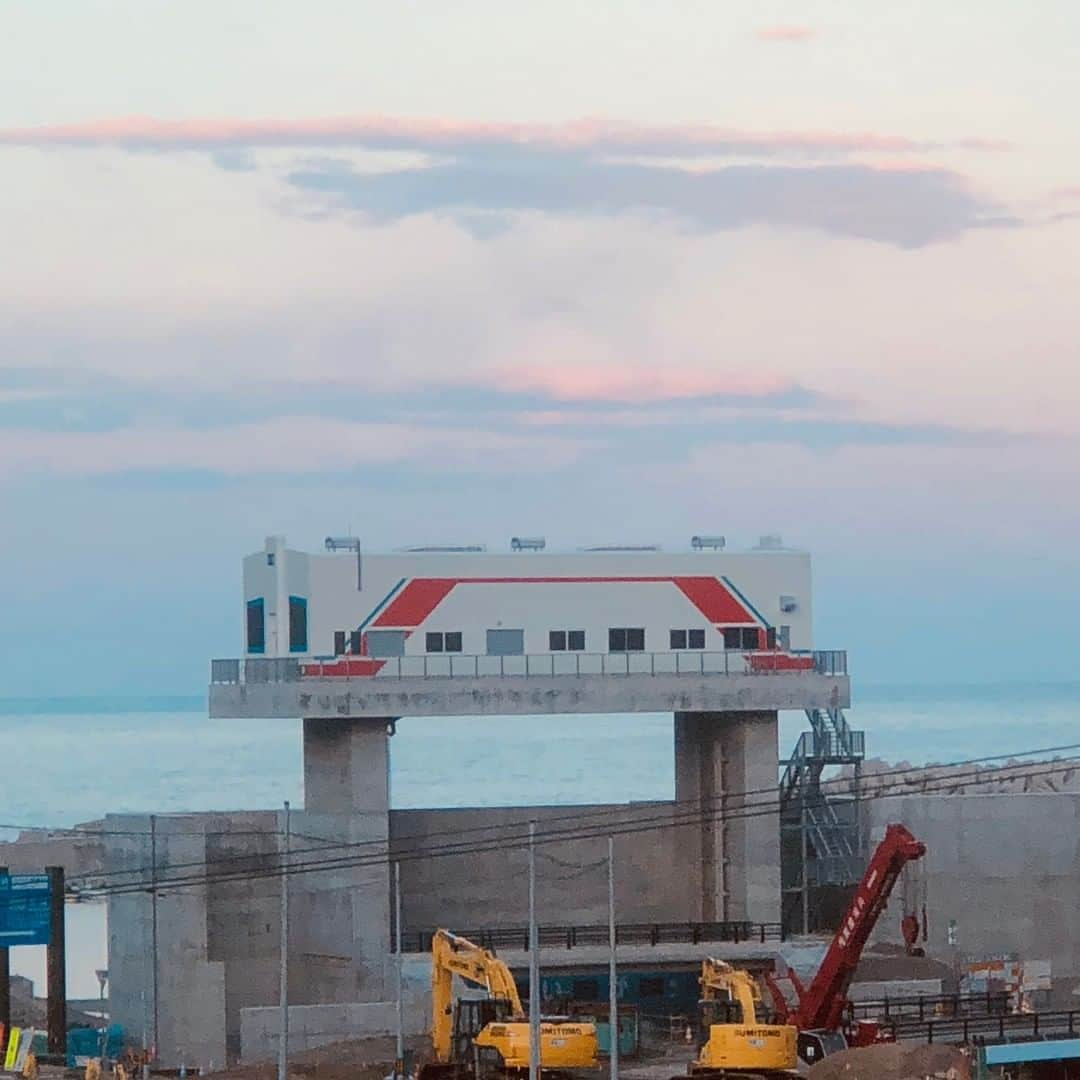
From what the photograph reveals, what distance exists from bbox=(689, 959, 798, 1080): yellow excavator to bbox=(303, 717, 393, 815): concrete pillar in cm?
1144

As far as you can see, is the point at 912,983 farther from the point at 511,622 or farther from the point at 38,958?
the point at 38,958

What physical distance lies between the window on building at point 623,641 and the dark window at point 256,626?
25.2ft

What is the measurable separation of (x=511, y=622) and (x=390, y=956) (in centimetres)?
776

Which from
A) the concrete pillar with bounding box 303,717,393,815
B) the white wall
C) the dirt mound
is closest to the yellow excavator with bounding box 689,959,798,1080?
the dirt mound

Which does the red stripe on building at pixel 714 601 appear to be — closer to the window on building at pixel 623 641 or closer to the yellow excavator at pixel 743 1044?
the window on building at pixel 623 641

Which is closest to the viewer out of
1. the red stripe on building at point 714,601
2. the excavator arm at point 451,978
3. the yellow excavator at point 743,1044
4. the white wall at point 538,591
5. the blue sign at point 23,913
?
the yellow excavator at point 743,1044

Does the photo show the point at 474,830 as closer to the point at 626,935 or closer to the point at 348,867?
the point at 626,935

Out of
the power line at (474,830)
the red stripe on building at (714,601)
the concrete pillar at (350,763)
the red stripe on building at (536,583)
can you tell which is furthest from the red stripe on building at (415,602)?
the red stripe on building at (714,601)

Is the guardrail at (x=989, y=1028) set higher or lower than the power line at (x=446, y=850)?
lower

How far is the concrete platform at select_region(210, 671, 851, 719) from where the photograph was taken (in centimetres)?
5750

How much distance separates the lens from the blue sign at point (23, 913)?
55.0m

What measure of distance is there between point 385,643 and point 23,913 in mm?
9668

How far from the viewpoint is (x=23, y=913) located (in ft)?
181

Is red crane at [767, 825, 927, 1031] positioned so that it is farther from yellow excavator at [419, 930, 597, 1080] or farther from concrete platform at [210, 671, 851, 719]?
concrete platform at [210, 671, 851, 719]
